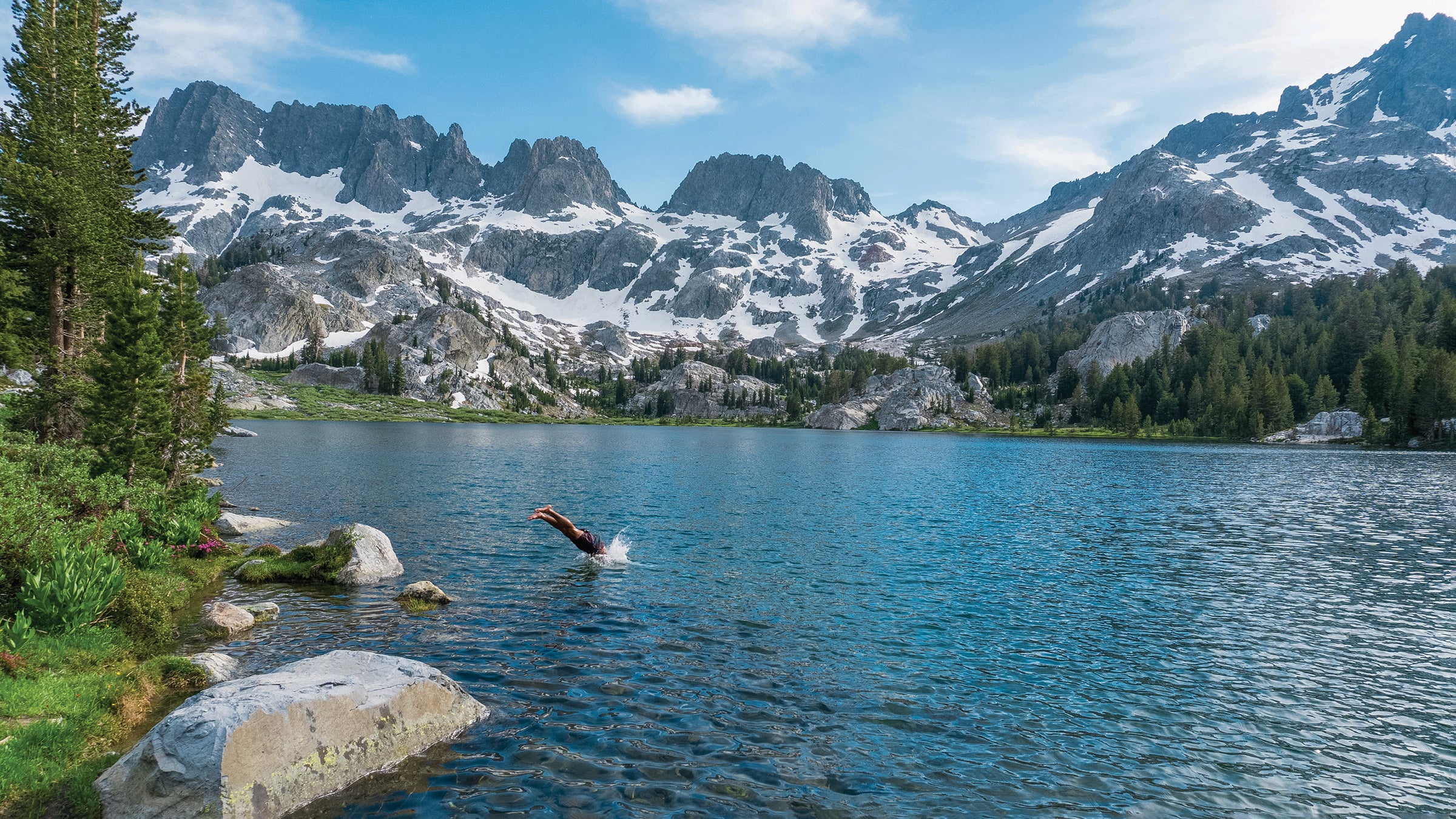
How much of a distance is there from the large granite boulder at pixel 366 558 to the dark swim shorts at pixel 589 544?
8733 mm

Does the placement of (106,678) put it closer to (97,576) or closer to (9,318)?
(97,576)

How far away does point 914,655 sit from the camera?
77.0 feet

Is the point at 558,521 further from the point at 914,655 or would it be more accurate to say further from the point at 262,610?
the point at 914,655

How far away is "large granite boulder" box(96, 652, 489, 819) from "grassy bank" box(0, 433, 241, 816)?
4.61 ft

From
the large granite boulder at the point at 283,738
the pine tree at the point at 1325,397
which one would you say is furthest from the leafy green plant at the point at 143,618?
the pine tree at the point at 1325,397

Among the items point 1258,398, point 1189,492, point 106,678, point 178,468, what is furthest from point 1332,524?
point 1258,398

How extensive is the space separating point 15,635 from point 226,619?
699 cm

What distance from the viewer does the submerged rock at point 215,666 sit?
19.1m

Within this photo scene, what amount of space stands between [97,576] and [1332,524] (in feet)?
242

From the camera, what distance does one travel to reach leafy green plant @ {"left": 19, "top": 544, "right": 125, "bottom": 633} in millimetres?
18891

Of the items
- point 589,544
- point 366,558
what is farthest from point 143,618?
point 589,544

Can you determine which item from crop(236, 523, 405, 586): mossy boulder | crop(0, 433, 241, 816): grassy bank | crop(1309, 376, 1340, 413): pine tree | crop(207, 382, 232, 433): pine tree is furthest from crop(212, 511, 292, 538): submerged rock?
crop(1309, 376, 1340, 413): pine tree

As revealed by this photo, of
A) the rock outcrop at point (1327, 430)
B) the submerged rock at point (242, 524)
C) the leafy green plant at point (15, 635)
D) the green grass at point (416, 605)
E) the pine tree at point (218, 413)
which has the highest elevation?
the rock outcrop at point (1327, 430)

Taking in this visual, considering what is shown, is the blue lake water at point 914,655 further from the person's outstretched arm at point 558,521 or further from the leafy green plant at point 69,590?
the leafy green plant at point 69,590
